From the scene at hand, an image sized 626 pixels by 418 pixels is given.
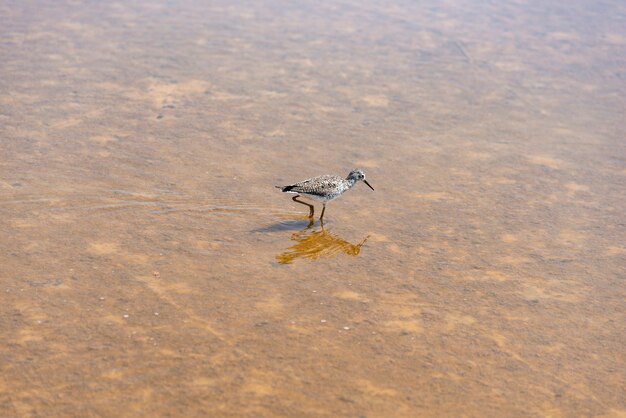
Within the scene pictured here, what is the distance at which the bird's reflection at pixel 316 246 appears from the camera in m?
10.9

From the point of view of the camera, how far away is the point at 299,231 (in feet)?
38.8

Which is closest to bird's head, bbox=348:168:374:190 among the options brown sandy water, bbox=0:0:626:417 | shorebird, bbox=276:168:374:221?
shorebird, bbox=276:168:374:221

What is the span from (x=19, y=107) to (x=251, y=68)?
6158 mm

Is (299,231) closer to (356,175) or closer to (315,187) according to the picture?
(315,187)

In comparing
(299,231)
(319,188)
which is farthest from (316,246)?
(319,188)

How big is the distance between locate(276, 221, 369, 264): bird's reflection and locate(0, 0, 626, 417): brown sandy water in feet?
0.19

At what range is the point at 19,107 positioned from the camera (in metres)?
16.1

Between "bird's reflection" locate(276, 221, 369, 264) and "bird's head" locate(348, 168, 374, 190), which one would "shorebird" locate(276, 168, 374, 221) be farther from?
"bird's reflection" locate(276, 221, 369, 264)

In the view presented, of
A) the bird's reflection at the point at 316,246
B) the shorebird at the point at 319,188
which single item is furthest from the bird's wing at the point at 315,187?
the bird's reflection at the point at 316,246

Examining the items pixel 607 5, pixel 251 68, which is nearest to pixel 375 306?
pixel 251 68

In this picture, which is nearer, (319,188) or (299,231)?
(319,188)

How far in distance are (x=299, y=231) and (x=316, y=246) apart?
0.59 m

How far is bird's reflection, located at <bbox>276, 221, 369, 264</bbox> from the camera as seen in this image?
10938mm

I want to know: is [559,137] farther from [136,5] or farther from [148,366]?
[136,5]
